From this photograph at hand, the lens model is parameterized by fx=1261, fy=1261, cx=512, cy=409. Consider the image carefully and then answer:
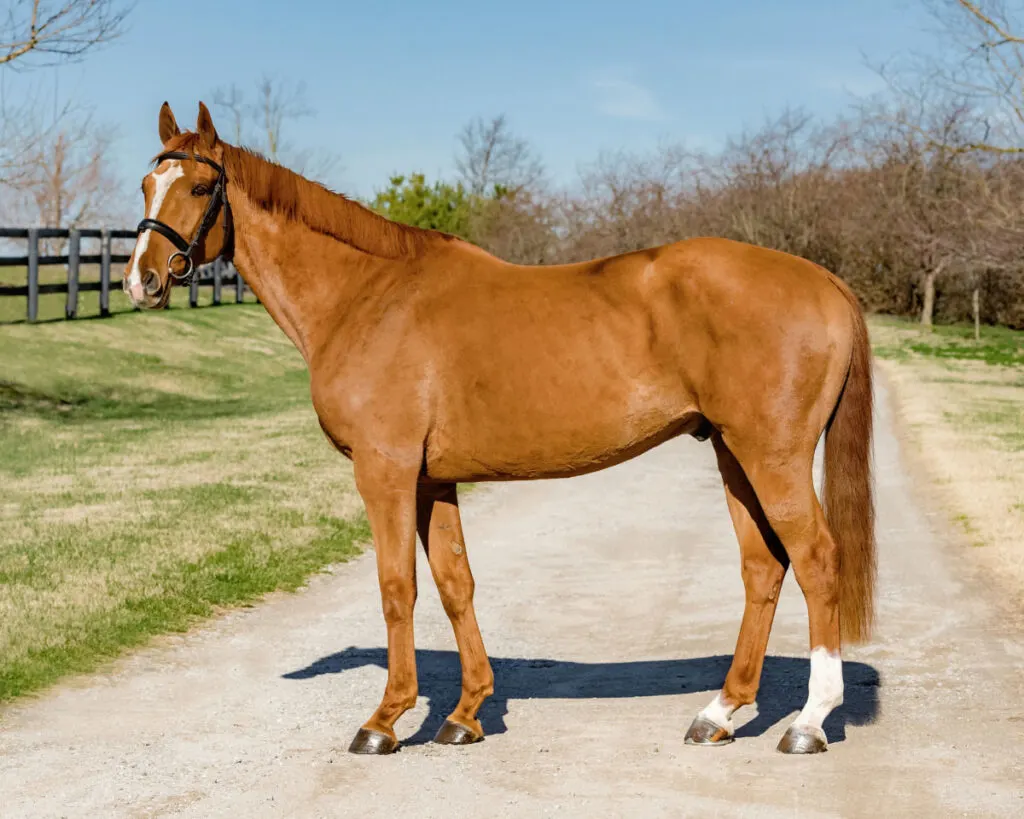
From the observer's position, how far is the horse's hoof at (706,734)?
4762 millimetres

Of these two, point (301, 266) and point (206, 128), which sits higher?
point (206, 128)

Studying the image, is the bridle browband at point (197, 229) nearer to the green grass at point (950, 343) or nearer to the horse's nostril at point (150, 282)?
Answer: the horse's nostril at point (150, 282)

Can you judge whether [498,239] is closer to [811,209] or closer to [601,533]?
[811,209]

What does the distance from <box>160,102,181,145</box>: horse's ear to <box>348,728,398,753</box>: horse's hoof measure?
8.07 ft

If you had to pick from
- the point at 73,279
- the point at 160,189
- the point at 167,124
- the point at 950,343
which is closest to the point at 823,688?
the point at 160,189

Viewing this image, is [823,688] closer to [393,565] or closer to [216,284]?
[393,565]

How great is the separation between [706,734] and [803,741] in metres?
0.36

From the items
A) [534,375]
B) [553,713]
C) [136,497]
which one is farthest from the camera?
[136,497]

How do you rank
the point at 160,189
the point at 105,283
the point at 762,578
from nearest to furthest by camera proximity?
the point at 160,189 < the point at 762,578 < the point at 105,283

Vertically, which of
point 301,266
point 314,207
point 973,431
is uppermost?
point 314,207

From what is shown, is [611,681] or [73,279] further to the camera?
[73,279]

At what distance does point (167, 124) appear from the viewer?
16.7 ft

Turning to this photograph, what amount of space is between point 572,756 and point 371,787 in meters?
0.79

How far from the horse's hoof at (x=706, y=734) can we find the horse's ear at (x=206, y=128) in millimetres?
2932
